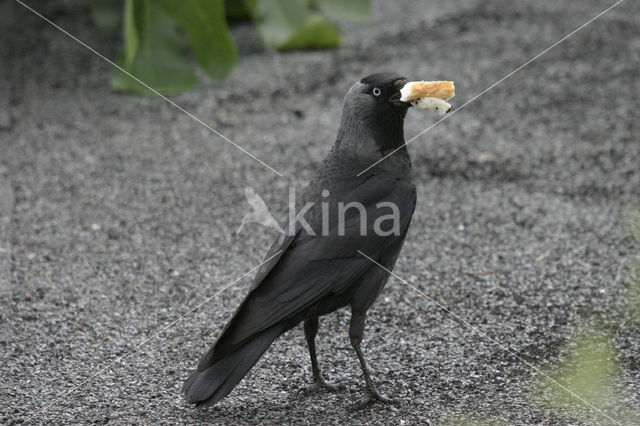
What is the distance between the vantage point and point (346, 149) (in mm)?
3498

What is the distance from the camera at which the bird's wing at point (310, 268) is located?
9.78 ft

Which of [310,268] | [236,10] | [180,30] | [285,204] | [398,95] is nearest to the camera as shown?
[310,268]

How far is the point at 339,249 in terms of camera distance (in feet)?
10.4

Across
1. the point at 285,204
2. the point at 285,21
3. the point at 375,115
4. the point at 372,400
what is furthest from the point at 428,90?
the point at 285,21

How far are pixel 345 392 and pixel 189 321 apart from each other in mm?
880

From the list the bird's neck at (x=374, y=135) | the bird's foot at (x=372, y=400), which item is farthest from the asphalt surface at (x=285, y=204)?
the bird's neck at (x=374, y=135)

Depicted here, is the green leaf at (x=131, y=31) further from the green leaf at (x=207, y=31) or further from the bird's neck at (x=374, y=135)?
the bird's neck at (x=374, y=135)

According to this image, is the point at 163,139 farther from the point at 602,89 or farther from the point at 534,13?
the point at 534,13

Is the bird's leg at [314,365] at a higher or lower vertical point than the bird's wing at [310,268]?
lower

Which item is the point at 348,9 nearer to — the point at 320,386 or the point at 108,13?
the point at 108,13

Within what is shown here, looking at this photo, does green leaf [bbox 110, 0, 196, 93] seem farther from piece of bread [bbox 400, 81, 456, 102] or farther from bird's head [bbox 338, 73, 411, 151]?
piece of bread [bbox 400, 81, 456, 102]

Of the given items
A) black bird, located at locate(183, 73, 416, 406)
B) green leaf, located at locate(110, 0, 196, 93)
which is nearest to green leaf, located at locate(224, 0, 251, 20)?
Result: green leaf, located at locate(110, 0, 196, 93)

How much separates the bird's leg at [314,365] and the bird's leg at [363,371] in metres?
0.15

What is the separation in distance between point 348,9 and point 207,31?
1.39 meters
